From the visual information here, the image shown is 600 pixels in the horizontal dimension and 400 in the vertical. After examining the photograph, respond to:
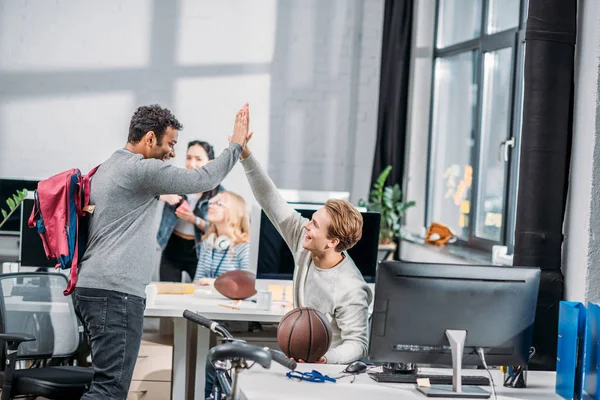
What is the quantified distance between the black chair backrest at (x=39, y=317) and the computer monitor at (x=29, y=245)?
0.31 meters

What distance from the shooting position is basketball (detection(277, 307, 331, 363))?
2746 mm

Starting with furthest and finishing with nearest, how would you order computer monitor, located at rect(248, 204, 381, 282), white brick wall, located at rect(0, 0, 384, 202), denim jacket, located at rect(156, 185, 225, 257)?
white brick wall, located at rect(0, 0, 384, 202)
denim jacket, located at rect(156, 185, 225, 257)
computer monitor, located at rect(248, 204, 381, 282)

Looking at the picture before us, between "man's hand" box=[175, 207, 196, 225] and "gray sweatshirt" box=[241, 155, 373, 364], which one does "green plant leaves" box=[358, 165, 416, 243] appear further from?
"gray sweatshirt" box=[241, 155, 373, 364]

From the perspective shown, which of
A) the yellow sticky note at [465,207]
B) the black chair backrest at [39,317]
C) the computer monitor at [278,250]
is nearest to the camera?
the black chair backrest at [39,317]

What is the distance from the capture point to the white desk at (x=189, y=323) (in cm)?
392

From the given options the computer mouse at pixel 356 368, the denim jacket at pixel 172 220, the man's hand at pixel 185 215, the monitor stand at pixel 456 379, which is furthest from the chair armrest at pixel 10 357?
the denim jacket at pixel 172 220

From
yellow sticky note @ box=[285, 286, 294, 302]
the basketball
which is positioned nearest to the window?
yellow sticky note @ box=[285, 286, 294, 302]

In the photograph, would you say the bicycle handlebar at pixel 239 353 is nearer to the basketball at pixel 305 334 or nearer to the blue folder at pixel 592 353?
the basketball at pixel 305 334

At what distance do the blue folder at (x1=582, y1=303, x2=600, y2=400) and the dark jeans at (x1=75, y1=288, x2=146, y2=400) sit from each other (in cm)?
159

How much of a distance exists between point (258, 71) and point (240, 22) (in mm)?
405

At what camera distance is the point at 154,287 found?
159 inches

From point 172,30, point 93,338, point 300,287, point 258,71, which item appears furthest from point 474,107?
point 93,338

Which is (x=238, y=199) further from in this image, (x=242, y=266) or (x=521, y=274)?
(x=521, y=274)

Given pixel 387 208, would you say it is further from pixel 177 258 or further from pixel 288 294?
pixel 288 294
